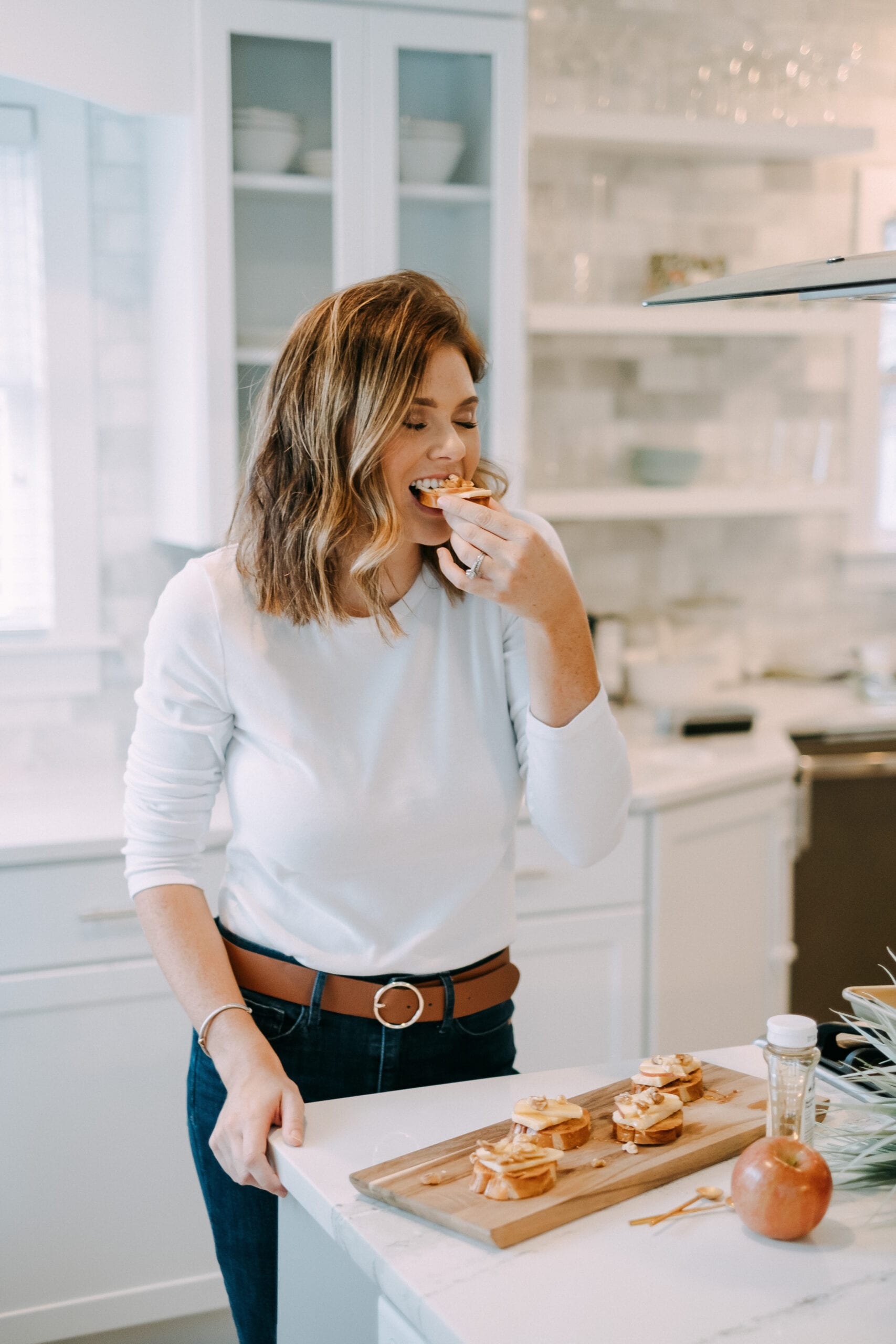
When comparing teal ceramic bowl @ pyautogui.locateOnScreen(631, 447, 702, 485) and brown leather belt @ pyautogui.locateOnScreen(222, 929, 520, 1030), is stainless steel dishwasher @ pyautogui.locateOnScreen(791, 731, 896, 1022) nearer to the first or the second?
teal ceramic bowl @ pyautogui.locateOnScreen(631, 447, 702, 485)

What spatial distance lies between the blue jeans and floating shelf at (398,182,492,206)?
5.41ft

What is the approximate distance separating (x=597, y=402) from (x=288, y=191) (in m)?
1.10

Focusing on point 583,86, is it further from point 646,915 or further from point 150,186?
point 646,915

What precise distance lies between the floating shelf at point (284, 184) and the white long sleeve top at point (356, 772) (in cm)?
125

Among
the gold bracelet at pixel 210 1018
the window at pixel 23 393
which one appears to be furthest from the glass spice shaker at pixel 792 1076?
the window at pixel 23 393

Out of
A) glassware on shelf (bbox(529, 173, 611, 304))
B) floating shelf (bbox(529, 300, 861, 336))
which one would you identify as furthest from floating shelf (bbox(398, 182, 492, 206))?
glassware on shelf (bbox(529, 173, 611, 304))

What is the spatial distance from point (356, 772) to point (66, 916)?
0.98m

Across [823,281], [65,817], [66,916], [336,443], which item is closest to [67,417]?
[65,817]

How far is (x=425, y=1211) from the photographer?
1.00m

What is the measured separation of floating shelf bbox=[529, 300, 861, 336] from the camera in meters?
2.90

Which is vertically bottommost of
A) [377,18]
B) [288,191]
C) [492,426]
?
[492,426]

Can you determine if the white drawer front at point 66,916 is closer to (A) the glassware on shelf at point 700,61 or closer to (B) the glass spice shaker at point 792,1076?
(B) the glass spice shaker at point 792,1076

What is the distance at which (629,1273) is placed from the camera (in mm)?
945

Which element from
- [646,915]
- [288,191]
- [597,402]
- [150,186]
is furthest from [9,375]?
[646,915]
